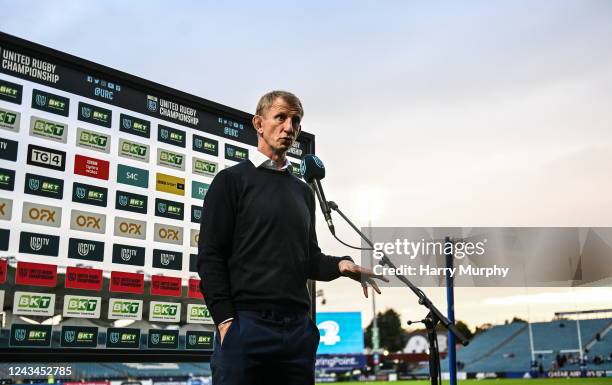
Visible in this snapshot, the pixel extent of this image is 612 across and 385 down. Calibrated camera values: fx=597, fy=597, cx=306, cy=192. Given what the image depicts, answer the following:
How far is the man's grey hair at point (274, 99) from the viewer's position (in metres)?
2.83

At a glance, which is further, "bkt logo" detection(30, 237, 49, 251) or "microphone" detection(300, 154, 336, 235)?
"bkt logo" detection(30, 237, 49, 251)

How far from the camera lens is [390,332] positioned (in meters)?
95.2

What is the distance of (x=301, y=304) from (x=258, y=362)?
0.35 m

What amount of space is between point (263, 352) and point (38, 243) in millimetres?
2355

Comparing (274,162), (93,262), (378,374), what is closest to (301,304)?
(274,162)

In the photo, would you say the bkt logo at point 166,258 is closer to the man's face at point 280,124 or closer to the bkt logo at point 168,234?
the bkt logo at point 168,234

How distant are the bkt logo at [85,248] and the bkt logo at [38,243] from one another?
0.80ft

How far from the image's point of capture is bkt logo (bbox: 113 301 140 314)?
448cm

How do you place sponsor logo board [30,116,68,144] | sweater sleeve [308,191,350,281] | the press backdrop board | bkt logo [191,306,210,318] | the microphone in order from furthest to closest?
bkt logo [191,306,210,318], sponsor logo board [30,116,68,144], the press backdrop board, the microphone, sweater sleeve [308,191,350,281]

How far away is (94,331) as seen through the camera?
4.36m

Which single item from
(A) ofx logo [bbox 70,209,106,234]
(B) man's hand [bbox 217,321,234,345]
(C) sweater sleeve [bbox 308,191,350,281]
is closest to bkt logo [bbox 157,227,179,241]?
(A) ofx logo [bbox 70,209,106,234]

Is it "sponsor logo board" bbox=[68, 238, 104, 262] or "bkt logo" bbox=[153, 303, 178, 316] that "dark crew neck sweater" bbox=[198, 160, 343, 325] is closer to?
"sponsor logo board" bbox=[68, 238, 104, 262]

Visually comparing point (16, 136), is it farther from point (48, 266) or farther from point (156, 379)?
point (156, 379)

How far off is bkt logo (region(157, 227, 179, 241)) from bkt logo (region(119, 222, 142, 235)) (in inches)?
6.9
